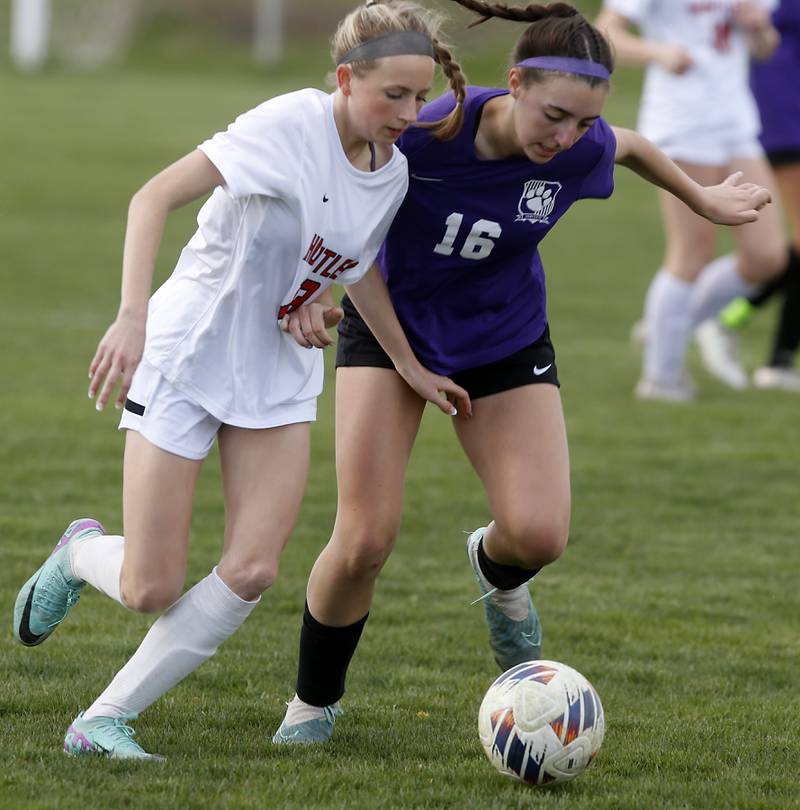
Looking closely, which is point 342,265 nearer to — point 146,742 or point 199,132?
point 146,742

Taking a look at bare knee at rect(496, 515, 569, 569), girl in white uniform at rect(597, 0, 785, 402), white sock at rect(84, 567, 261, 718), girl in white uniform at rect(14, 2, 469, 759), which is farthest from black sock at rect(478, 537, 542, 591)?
girl in white uniform at rect(597, 0, 785, 402)

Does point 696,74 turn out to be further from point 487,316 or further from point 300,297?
point 300,297

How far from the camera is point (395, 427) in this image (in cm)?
457

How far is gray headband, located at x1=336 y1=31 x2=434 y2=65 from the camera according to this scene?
156 inches

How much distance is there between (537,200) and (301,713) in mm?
1589

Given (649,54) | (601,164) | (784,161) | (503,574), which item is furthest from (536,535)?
(784,161)

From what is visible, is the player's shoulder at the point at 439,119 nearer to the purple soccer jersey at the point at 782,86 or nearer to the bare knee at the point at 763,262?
the bare knee at the point at 763,262

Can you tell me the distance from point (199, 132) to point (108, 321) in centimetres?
1370

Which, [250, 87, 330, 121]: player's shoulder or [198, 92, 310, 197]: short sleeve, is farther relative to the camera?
[250, 87, 330, 121]: player's shoulder

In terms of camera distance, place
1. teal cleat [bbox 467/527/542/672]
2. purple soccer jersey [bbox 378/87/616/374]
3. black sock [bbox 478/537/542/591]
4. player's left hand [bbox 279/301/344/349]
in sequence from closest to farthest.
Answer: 1. player's left hand [bbox 279/301/344/349]
2. purple soccer jersey [bbox 378/87/616/374]
3. black sock [bbox 478/537/542/591]
4. teal cleat [bbox 467/527/542/672]

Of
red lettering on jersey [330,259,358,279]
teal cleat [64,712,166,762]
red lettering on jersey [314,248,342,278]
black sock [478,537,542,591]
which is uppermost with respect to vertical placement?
red lettering on jersey [314,248,342,278]

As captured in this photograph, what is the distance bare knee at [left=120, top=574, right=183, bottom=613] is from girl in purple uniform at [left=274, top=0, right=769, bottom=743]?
507mm

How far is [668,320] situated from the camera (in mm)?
9555

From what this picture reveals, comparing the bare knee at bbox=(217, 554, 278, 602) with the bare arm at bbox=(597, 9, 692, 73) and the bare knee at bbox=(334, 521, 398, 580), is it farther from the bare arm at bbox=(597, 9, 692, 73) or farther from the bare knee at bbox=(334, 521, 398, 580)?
the bare arm at bbox=(597, 9, 692, 73)
